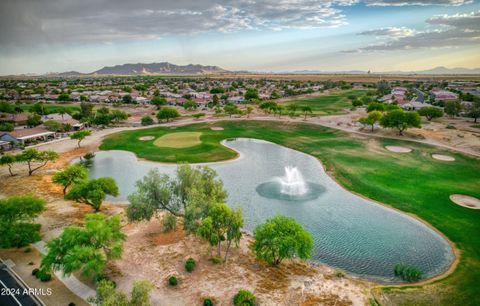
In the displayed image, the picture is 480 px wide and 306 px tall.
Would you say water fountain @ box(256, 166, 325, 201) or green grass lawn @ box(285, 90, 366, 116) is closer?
water fountain @ box(256, 166, 325, 201)

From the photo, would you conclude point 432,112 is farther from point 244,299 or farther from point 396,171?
point 244,299

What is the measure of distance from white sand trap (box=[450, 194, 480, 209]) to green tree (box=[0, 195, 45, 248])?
199 feet

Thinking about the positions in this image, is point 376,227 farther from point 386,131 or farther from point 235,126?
point 235,126

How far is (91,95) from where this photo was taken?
586 ft

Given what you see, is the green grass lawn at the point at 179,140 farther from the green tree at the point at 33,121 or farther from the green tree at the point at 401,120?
the green tree at the point at 401,120

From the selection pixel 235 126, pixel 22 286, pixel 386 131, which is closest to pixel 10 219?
pixel 22 286

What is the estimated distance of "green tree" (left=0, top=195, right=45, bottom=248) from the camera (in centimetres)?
3136

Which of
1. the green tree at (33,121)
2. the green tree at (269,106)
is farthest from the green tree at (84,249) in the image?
the green tree at (269,106)

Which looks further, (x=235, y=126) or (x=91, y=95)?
(x=91, y=95)

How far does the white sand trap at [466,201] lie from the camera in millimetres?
44562

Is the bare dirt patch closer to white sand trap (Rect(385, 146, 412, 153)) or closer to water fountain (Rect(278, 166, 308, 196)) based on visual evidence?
water fountain (Rect(278, 166, 308, 196))

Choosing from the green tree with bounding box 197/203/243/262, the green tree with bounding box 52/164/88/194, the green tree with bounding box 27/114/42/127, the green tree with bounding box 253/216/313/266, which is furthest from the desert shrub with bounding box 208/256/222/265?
the green tree with bounding box 27/114/42/127

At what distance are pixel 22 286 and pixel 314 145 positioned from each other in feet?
226

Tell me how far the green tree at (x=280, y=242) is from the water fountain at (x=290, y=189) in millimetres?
17299
